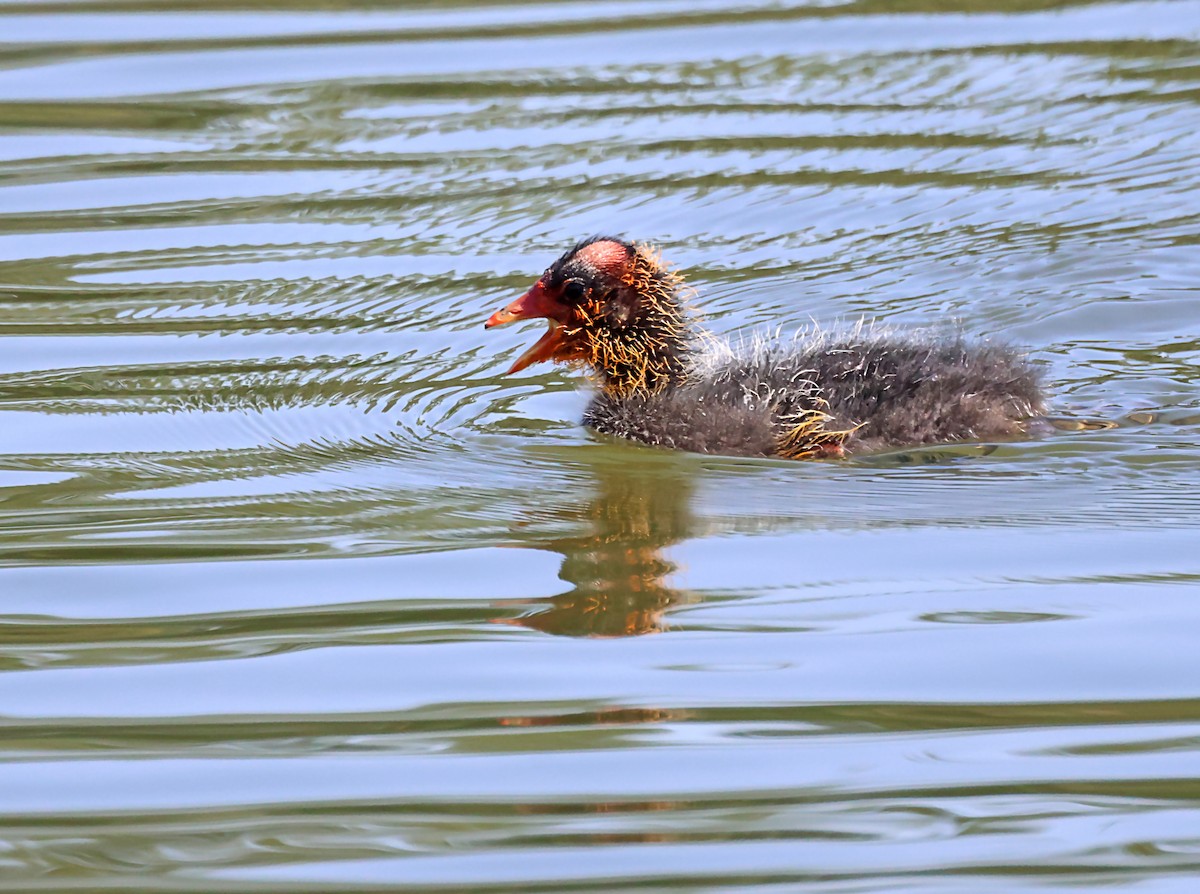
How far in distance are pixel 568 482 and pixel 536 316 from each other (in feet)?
2.86

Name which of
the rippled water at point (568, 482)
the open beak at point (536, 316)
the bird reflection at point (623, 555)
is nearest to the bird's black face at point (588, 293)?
the open beak at point (536, 316)

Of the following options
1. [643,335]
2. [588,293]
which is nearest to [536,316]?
[588,293]

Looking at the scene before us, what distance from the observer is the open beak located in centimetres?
755

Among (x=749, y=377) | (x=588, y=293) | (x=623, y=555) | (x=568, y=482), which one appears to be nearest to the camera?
(x=623, y=555)

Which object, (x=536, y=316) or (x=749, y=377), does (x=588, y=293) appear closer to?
(x=536, y=316)

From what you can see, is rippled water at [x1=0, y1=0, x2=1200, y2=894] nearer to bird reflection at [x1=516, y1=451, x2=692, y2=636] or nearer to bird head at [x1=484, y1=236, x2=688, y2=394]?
bird reflection at [x1=516, y1=451, x2=692, y2=636]

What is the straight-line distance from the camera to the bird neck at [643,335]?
7.68m

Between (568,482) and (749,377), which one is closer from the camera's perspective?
(568,482)

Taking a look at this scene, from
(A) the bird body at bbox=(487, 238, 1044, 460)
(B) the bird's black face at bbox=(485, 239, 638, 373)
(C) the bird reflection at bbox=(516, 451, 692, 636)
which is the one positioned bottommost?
(C) the bird reflection at bbox=(516, 451, 692, 636)

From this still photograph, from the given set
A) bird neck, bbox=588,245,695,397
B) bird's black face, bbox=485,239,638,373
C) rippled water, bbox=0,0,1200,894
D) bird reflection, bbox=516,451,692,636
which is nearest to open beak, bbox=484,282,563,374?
bird's black face, bbox=485,239,638,373

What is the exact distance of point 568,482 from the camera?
281 inches

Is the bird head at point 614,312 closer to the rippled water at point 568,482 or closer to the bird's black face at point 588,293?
the bird's black face at point 588,293

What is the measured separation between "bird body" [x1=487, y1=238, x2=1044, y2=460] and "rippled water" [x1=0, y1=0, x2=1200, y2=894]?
0.17m

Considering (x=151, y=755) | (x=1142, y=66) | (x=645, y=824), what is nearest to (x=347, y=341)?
(x=151, y=755)
